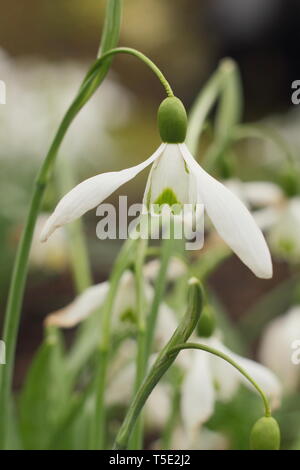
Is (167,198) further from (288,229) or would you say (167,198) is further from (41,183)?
(288,229)

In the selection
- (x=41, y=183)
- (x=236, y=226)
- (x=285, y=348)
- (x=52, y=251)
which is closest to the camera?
(x=236, y=226)


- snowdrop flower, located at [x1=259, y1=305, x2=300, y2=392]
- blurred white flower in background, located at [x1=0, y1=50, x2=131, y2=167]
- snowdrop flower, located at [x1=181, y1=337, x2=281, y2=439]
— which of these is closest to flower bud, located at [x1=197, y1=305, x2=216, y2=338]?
snowdrop flower, located at [x1=181, y1=337, x2=281, y2=439]

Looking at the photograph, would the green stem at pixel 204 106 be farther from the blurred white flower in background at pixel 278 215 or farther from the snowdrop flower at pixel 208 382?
the snowdrop flower at pixel 208 382

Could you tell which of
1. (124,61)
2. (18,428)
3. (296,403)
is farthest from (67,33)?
(18,428)

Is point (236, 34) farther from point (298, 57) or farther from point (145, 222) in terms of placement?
point (145, 222)

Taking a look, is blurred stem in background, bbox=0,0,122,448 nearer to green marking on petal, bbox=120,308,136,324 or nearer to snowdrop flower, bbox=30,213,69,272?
green marking on petal, bbox=120,308,136,324

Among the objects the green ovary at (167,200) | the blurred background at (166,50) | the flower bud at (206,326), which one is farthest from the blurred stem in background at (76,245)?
the blurred background at (166,50)

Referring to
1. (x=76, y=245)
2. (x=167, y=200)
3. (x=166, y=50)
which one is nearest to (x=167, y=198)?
(x=167, y=200)
